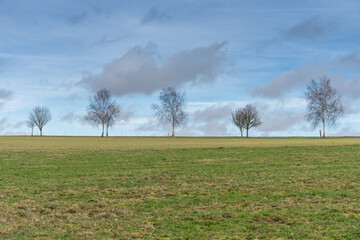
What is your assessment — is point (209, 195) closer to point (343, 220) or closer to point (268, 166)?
point (343, 220)

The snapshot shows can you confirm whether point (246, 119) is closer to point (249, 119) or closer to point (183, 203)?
point (249, 119)

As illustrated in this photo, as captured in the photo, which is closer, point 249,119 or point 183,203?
point 183,203

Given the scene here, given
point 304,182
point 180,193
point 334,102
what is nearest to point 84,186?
point 180,193

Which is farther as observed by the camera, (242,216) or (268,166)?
(268,166)

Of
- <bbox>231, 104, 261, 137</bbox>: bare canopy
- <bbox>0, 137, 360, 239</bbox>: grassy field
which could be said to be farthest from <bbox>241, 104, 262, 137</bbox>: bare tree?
<bbox>0, 137, 360, 239</bbox>: grassy field

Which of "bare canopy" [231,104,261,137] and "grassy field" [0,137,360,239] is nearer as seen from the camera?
"grassy field" [0,137,360,239]

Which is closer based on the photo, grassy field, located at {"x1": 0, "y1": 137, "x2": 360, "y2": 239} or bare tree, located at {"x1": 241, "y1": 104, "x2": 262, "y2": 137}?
grassy field, located at {"x1": 0, "y1": 137, "x2": 360, "y2": 239}

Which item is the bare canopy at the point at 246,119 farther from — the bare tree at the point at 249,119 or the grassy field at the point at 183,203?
the grassy field at the point at 183,203

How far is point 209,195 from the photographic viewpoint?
38.7ft

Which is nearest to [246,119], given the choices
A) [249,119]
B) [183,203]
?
[249,119]

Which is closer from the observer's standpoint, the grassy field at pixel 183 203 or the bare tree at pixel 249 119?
the grassy field at pixel 183 203

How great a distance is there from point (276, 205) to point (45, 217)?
6272 millimetres

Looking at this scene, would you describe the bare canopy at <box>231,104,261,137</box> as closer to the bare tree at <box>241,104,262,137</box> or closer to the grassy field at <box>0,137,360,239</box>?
the bare tree at <box>241,104,262,137</box>

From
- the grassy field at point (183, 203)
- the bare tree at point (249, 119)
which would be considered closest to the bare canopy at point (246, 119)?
the bare tree at point (249, 119)
